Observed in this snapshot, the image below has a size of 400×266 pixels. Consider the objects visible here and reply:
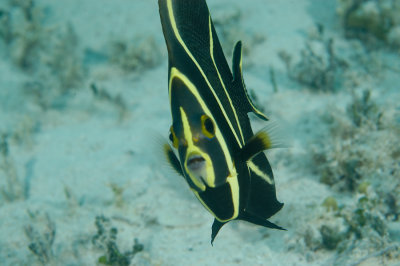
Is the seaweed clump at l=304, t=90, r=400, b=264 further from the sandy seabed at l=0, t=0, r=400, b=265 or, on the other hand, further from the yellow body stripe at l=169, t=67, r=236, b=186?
the yellow body stripe at l=169, t=67, r=236, b=186

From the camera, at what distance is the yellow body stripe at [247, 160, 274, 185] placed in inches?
55.2

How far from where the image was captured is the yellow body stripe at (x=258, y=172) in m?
1.40

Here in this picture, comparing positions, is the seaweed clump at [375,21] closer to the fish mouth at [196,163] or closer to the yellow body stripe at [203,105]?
the yellow body stripe at [203,105]

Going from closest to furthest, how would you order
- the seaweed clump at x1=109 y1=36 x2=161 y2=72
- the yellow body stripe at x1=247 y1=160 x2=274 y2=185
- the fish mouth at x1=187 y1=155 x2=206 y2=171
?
the fish mouth at x1=187 y1=155 x2=206 y2=171
the yellow body stripe at x1=247 y1=160 x2=274 y2=185
the seaweed clump at x1=109 y1=36 x2=161 y2=72

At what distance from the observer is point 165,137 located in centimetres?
368

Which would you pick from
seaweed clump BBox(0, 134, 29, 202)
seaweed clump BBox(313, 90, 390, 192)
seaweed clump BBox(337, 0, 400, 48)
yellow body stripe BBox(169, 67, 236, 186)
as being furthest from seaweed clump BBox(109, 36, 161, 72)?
yellow body stripe BBox(169, 67, 236, 186)

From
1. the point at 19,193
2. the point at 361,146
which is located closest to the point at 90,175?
the point at 19,193

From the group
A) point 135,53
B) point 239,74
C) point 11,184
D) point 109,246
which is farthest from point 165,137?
point 135,53

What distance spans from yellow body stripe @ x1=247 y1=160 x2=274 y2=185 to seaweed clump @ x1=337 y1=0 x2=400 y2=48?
4.76m

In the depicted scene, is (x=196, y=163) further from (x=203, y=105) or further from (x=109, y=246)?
(x=109, y=246)

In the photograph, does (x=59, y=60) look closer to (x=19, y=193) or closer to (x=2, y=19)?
(x=2, y=19)

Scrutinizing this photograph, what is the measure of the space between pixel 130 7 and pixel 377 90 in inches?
237

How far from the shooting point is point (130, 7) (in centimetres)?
806

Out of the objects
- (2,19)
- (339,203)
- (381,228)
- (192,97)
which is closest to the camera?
(192,97)
